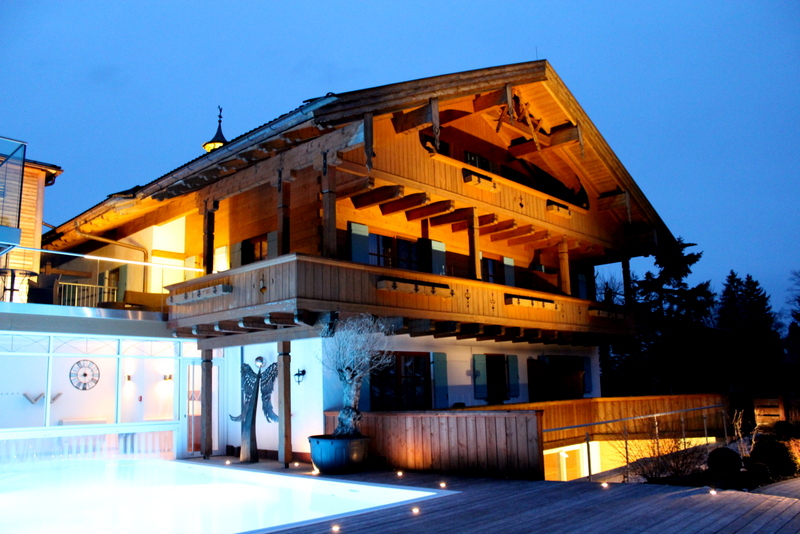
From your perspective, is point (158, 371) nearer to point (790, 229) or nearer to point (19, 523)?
point (19, 523)

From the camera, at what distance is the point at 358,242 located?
16.3m

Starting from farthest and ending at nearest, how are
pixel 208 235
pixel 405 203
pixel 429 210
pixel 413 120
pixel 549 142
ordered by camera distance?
pixel 549 142, pixel 429 210, pixel 405 203, pixel 208 235, pixel 413 120

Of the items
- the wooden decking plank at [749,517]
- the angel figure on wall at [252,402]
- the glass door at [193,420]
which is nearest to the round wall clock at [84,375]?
the glass door at [193,420]

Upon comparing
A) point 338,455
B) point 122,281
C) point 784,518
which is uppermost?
point 122,281

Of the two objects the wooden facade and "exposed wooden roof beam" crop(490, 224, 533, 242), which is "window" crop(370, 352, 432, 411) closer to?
the wooden facade

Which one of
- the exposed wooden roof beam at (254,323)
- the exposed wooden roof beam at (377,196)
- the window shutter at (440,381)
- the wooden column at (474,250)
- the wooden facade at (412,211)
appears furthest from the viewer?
the window shutter at (440,381)

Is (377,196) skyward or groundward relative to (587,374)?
skyward

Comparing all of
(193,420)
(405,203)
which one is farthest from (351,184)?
(193,420)

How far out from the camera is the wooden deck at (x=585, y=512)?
749cm

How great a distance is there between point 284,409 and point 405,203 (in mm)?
5612

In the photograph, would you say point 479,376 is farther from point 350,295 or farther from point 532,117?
point 532,117

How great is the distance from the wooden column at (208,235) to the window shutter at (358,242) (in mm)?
3154

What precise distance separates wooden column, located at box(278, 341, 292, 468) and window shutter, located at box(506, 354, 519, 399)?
784cm

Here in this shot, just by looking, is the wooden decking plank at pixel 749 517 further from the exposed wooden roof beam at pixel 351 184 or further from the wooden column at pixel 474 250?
the wooden column at pixel 474 250
